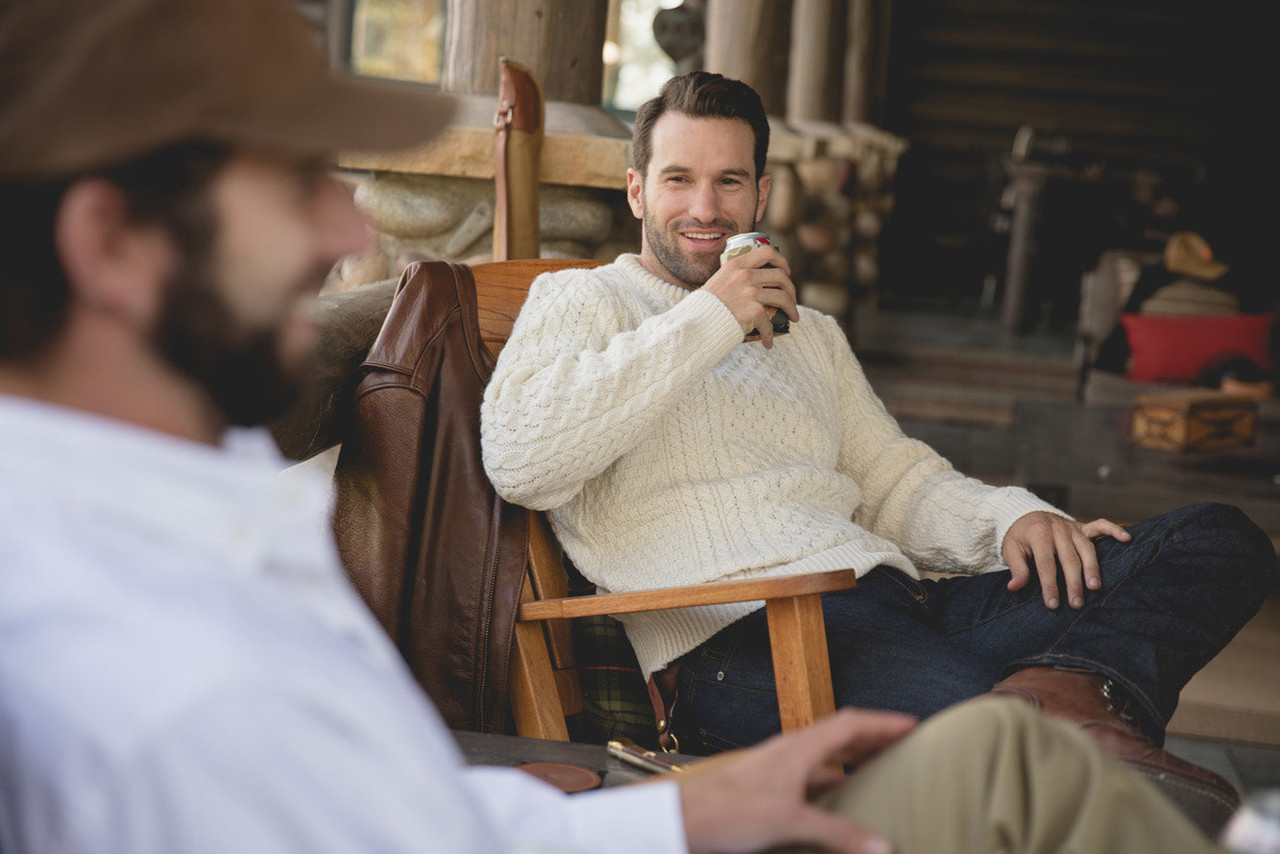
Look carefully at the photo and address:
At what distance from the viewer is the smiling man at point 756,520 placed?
1.89 metres

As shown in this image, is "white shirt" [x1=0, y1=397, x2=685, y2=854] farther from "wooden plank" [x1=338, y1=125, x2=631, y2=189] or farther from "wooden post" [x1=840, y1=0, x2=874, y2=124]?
"wooden post" [x1=840, y1=0, x2=874, y2=124]

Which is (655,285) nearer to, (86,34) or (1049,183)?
(86,34)

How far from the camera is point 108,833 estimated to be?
26.4 inches

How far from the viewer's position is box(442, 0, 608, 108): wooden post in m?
3.43

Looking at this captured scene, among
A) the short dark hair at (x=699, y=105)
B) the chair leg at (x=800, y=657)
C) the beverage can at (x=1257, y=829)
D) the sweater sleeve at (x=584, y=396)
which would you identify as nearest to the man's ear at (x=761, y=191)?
the short dark hair at (x=699, y=105)

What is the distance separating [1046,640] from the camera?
6.44 feet

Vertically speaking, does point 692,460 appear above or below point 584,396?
below

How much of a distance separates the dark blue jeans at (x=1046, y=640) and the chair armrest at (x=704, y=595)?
200mm

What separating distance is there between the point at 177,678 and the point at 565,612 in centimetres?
126

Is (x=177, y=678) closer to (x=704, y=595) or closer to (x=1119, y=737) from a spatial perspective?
(x=704, y=595)

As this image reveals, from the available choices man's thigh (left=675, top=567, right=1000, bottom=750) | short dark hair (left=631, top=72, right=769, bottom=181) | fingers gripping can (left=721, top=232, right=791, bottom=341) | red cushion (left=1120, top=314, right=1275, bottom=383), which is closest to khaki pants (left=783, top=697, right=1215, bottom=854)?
man's thigh (left=675, top=567, right=1000, bottom=750)

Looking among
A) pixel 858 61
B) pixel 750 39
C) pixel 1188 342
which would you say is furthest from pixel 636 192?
pixel 858 61

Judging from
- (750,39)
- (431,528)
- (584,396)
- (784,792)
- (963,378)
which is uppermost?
(750,39)

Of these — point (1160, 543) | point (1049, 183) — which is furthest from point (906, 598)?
point (1049, 183)
